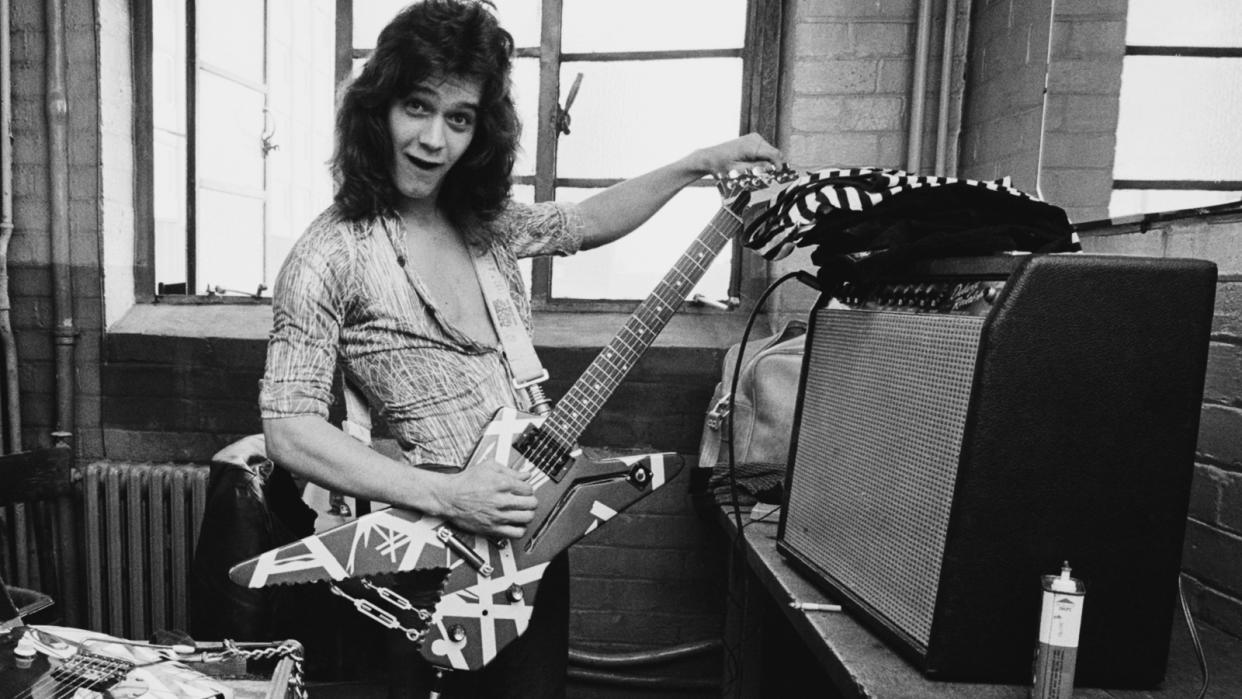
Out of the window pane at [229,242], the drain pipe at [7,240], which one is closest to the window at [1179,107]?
the window pane at [229,242]

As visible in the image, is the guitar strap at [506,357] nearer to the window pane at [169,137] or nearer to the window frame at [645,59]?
the window frame at [645,59]

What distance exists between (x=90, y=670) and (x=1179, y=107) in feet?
5.86

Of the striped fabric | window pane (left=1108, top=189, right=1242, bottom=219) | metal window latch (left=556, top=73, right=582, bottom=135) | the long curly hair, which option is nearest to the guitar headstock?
the striped fabric

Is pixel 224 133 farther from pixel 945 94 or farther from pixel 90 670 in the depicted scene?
pixel 945 94

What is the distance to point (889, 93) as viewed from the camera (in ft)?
6.55

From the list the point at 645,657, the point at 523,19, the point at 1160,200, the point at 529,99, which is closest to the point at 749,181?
the point at 1160,200

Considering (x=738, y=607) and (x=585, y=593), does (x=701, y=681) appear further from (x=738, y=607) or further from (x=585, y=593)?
(x=738, y=607)

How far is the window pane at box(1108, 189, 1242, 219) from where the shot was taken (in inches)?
42.6

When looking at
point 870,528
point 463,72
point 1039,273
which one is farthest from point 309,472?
point 1039,273

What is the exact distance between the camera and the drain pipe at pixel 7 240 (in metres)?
2.10

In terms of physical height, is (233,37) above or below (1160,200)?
above

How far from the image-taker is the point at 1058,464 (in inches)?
28.1

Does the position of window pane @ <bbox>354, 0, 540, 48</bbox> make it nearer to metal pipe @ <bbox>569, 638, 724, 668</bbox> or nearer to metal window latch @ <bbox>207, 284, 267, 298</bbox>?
metal window latch @ <bbox>207, 284, 267, 298</bbox>

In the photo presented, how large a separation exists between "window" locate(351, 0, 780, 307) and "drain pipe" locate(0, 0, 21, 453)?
0.95m
